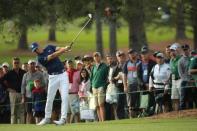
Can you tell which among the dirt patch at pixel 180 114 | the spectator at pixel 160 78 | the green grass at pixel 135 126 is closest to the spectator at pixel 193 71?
the spectator at pixel 160 78

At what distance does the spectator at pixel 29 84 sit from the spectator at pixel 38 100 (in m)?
0.22

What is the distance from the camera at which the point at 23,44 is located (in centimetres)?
6184

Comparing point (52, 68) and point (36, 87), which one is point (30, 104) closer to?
point (36, 87)

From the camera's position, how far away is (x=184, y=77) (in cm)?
2444

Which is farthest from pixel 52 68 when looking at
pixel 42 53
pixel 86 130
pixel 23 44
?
pixel 23 44

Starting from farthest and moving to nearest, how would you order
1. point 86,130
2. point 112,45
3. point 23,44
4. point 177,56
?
point 23,44
point 112,45
point 177,56
point 86,130

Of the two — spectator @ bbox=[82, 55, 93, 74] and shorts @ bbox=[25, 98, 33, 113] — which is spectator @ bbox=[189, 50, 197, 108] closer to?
spectator @ bbox=[82, 55, 93, 74]

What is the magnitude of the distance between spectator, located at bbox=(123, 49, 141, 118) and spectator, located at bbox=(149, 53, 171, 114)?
2.19 ft

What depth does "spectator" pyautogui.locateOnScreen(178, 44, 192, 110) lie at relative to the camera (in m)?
24.3

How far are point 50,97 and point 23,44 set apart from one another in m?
40.2

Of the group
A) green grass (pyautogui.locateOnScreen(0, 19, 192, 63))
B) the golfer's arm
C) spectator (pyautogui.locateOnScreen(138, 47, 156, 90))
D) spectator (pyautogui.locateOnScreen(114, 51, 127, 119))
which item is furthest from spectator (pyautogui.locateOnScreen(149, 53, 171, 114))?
green grass (pyautogui.locateOnScreen(0, 19, 192, 63))

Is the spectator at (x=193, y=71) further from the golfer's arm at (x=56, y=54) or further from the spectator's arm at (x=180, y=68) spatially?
the golfer's arm at (x=56, y=54)

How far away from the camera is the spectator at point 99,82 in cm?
2500

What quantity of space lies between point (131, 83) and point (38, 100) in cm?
290
